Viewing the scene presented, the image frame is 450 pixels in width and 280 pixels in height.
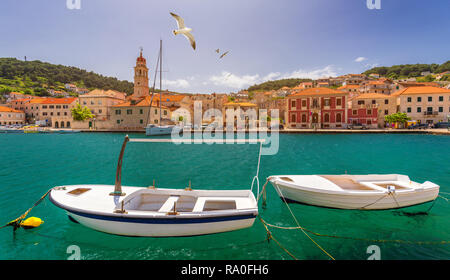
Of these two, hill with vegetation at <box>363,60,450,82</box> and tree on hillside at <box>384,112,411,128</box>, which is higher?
hill with vegetation at <box>363,60,450,82</box>

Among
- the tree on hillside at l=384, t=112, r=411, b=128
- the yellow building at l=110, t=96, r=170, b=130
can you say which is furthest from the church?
the tree on hillside at l=384, t=112, r=411, b=128

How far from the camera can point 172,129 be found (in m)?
46.0

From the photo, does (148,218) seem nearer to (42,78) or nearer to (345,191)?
(345,191)

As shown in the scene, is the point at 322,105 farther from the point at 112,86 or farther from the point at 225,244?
the point at 112,86

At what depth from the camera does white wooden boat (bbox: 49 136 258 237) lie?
5.15 metres

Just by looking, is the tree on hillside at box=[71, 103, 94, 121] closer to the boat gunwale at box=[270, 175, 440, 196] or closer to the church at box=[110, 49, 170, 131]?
the church at box=[110, 49, 170, 131]

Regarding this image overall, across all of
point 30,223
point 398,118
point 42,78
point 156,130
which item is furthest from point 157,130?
point 42,78

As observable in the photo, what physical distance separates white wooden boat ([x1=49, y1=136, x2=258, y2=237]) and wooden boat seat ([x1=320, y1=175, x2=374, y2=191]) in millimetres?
4486

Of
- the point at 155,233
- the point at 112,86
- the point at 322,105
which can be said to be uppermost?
the point at 112,86

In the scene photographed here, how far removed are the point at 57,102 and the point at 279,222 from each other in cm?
7682

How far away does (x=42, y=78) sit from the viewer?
100875mm

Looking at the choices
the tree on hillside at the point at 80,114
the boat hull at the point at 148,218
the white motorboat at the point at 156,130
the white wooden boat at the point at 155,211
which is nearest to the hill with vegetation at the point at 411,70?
the white motorboat at the point at 156,130

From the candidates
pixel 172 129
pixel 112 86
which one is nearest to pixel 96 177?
pixel 172 129
